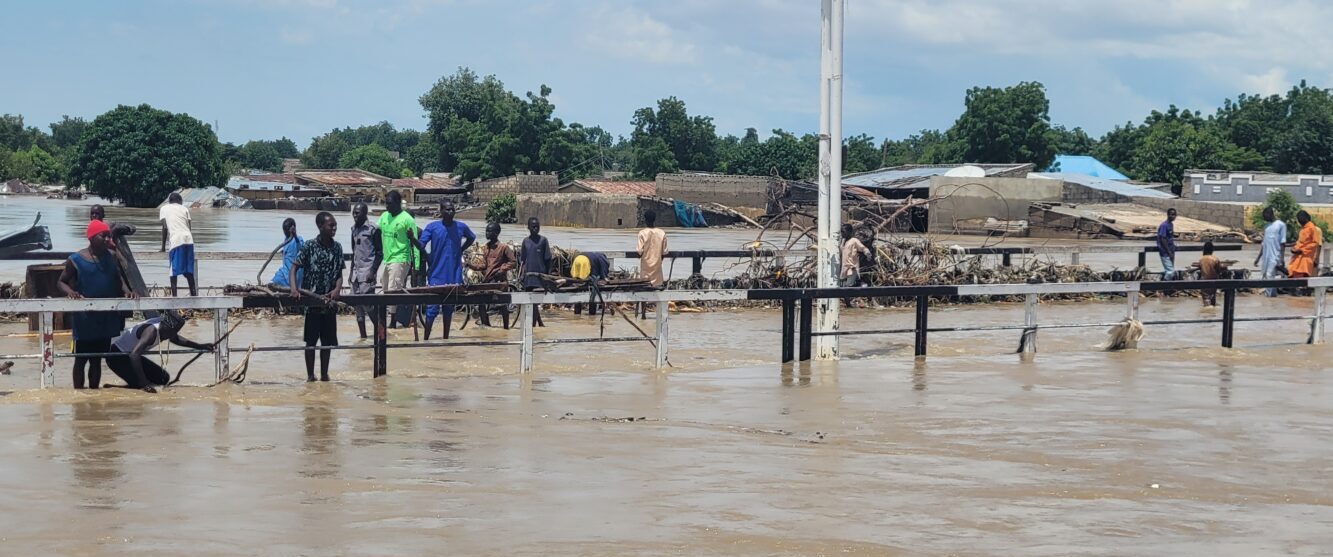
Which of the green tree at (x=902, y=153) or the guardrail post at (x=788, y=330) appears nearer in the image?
the guardrail post at (x=788, y=330)

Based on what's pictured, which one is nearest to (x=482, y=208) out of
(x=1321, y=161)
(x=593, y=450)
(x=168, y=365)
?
(x=1321, y=161)

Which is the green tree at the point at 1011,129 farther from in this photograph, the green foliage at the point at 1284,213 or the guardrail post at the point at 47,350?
the guardrail post at the point at 47,350

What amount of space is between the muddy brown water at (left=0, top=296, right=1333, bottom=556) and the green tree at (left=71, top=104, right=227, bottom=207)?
69447 millimetres

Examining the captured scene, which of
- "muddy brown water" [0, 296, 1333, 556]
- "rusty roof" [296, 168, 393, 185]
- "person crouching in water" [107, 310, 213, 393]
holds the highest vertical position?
"rusty roof" [296, 168, 393, 185]

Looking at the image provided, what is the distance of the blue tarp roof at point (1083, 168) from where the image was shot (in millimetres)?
72875

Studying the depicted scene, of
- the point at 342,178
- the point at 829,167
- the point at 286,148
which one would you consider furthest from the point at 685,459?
the point at 286,148

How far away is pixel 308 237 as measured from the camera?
149 feet

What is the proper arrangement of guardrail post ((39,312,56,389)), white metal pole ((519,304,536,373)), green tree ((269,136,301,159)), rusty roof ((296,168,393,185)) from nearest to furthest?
guardrail post ((39,312,56,389)) → white metal pole ((519,304,536,373)) → rusty roof ((296,168,393,185)) → green tree ((269,136,301,159))

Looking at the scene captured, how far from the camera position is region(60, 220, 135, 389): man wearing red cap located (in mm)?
9953

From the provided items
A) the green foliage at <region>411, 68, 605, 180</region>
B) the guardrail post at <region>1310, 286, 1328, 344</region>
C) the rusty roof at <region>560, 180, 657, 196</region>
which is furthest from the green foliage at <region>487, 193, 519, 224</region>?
the guardrail post at <region>1310, 286, 1328, 344</region>

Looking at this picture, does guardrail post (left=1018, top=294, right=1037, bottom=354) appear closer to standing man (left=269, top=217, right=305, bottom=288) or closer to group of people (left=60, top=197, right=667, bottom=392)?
group of people (left=60, top=197, right=667, bottom=392)

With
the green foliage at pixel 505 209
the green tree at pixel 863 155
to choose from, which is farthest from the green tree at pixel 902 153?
the green foliage at pixel 505 209

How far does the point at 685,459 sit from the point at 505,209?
184ft

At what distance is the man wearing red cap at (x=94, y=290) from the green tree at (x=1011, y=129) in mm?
66596
